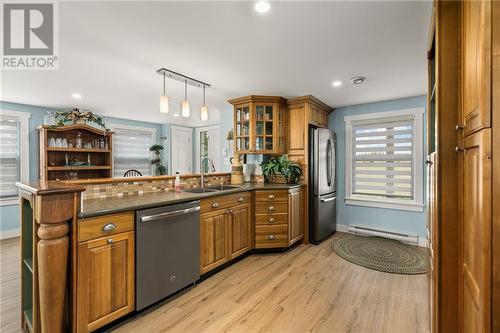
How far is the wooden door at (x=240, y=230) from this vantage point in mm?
2924

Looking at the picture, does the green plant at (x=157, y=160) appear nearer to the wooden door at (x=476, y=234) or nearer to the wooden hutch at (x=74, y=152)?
the wooden hutch at (x=74, y=152)

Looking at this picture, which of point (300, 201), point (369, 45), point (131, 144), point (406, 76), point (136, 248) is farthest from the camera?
point (131, 144)

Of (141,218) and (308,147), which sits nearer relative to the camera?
(141,218)

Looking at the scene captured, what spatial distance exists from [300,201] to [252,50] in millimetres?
2319

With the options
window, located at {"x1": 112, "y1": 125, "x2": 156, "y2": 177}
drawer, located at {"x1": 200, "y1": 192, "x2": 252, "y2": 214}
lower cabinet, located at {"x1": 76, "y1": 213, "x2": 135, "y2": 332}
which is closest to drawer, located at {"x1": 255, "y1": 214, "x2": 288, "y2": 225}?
drawer, located at {"x1": 200, "y1": 192, "x2": 252, "y2": 214}

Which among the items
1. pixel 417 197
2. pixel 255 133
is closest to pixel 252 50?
pixel 255 133

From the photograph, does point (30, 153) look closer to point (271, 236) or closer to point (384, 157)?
point (271, 236)

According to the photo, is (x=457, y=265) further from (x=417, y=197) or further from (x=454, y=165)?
(x=417, y=197)

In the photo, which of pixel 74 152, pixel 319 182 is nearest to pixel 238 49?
pixel 319 182

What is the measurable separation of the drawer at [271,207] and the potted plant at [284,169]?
1.64ft

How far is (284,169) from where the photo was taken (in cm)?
371

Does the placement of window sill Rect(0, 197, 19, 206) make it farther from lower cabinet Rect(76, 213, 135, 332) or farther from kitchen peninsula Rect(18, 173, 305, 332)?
lower cabinet Rect(76, 213, 135, 332)

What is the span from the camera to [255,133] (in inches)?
148

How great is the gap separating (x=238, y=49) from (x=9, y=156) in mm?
4715
